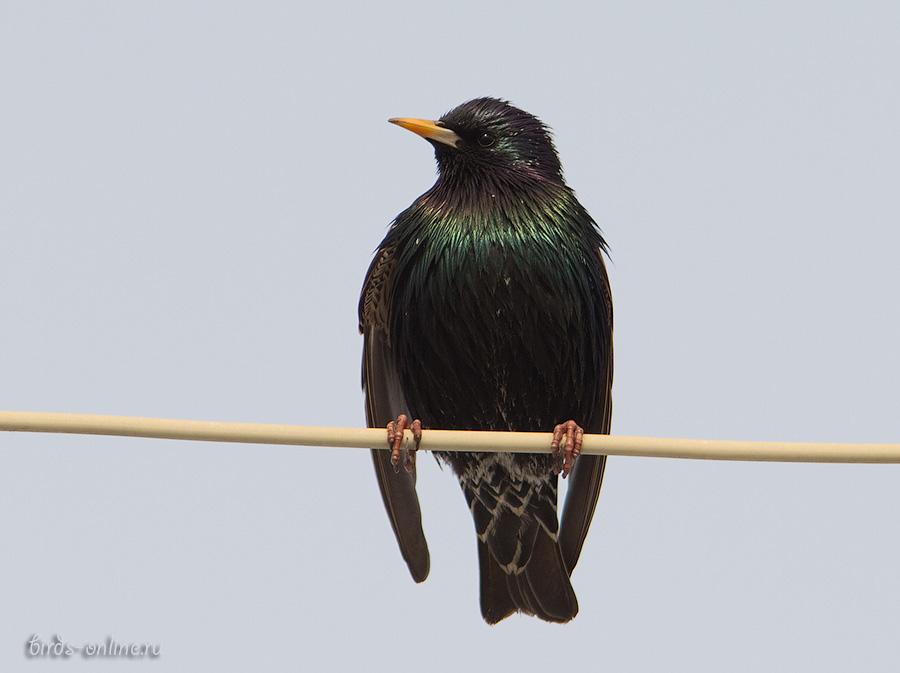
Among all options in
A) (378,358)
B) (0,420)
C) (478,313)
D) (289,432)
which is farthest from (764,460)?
(378,358)

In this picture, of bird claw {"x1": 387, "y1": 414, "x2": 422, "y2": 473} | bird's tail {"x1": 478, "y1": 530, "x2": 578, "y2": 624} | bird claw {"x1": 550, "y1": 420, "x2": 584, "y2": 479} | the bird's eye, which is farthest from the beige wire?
the bird's eye

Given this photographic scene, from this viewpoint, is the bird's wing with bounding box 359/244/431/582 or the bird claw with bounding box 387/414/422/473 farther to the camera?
the bird's wing with bounding box 359/244/431/582

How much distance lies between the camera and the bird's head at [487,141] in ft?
17.3

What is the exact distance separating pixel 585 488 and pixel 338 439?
2237 millimetres

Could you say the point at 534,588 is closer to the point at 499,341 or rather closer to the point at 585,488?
the point at 585,488

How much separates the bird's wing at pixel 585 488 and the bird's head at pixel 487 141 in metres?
0.75

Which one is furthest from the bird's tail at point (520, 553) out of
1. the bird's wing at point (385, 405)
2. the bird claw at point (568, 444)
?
the bird claw at point (568, 444)

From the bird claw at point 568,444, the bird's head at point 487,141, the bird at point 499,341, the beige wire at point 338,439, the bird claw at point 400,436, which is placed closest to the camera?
the beige wire at point 338,439

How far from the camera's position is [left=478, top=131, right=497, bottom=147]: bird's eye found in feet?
17.4

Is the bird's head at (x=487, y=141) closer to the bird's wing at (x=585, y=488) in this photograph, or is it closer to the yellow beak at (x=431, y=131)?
the yellow beak at (x=431, y=131)

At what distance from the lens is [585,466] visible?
5453 millimetres

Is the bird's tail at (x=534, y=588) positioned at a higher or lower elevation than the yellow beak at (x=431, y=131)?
lower

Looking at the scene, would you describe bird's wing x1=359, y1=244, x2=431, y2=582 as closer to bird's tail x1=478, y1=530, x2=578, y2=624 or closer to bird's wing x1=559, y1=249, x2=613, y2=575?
bird's tail x1=478, y1=530, x2=578, y2=624

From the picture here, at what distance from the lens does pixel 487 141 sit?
5320mm
